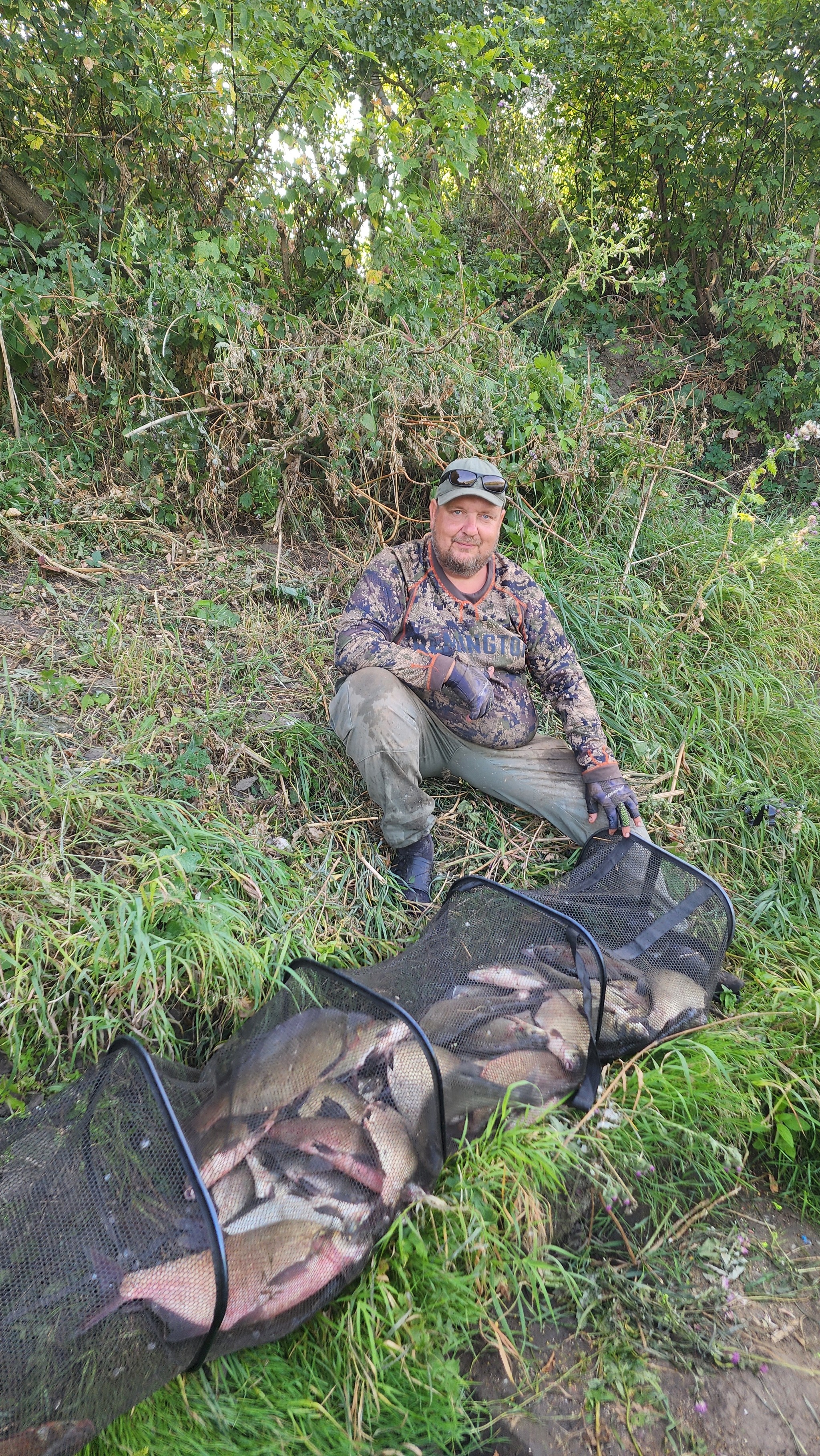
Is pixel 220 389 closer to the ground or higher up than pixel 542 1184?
higher up

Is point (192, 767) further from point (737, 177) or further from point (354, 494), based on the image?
point (737, 177)

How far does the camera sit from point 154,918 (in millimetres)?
2502

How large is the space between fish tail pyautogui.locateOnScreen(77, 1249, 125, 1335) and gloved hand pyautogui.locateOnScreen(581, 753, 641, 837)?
2192 millimetres

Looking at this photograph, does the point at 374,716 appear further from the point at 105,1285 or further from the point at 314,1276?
the point at 105,1285

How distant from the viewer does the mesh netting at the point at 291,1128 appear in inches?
62.3

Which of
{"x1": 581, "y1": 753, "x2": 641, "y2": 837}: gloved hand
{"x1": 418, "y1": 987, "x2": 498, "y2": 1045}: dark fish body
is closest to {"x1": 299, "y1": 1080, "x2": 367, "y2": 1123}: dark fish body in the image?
{"x1": 418, "y1": 987, "x2": 498, "y2": 1045}: dark fish body

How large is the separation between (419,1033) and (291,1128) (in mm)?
370

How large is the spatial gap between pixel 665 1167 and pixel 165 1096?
4.95 ft

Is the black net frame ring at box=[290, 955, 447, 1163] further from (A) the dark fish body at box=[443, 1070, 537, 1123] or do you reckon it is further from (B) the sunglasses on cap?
(B) the sunglasses on cap

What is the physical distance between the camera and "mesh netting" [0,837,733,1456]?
1.58 meters

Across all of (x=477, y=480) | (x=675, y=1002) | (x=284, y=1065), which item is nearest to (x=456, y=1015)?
(x=284, y=1065)

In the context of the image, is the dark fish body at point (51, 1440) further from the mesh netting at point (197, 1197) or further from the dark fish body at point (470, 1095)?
the dark fish body at point (470, 1095)

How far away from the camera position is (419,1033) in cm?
197

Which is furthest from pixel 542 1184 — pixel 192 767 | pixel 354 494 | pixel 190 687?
pixel 354 494
